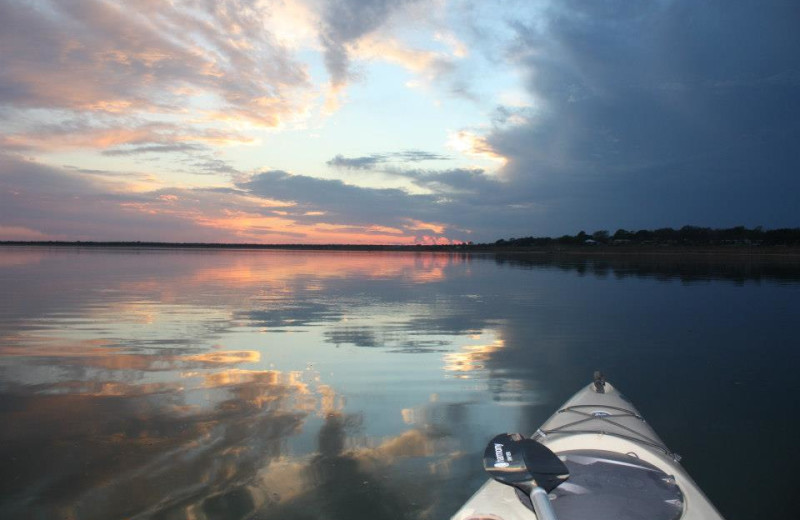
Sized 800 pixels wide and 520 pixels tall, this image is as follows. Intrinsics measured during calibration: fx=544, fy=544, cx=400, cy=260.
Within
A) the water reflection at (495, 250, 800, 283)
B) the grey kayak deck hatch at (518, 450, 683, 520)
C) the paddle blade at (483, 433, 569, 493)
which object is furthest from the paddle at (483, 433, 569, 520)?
the water reflection at (495, 250, 800, 283)

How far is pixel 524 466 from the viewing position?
386cm

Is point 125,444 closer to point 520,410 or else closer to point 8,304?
point 520,410

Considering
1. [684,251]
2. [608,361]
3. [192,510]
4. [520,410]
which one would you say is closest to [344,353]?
[520,410]

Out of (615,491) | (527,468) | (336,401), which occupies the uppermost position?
(527,468)

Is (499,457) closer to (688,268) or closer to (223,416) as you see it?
(223,416)

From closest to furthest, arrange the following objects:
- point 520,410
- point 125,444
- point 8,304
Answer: point 125,444 < point 520,410 < point 8,304

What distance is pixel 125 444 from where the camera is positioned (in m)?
6.90

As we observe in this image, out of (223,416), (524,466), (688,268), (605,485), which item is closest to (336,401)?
(223,416)

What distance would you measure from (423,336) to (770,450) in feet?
29.2

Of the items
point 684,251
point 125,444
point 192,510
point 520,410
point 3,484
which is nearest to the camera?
point 192,510

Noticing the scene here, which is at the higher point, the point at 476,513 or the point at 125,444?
the point at 476,513

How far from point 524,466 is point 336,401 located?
552cm

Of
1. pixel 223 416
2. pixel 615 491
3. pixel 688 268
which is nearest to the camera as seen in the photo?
pixel 615 491

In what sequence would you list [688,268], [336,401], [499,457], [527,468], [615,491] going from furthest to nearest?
[688,268]
[336,401]
[615,491]
[499,457]
[527,468]
